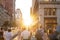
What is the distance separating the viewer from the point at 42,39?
1373 centimetres

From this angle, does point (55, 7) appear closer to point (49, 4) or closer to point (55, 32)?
point (49, 4)

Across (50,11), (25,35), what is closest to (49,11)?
(50,11)

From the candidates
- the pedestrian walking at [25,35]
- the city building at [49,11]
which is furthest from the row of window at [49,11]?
the pedestrian walking at [25,35]

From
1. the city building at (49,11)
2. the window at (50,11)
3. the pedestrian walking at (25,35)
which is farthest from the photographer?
the window at (50,11)

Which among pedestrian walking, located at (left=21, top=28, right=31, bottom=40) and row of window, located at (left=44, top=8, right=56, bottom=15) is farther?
row of window, located at (left=44, top=8, right=56, bottom=15)

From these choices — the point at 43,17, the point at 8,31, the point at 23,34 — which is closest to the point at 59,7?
the point at 43,17

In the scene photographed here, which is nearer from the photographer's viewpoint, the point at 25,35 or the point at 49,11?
the point at 25,35

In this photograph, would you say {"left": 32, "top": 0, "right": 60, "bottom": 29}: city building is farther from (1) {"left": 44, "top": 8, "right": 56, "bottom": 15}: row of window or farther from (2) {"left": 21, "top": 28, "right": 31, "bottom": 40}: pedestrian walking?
(2) {"left": 21, "top": 28, "right": 31, "bottom": 40}: pedestrian walking

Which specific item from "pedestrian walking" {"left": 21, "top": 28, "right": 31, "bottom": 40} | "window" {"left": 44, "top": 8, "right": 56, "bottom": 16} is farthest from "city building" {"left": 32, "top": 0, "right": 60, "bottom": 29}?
"pedestrian walking" {"left": 21, "top": 28, "right": 31, "bottom": 40}

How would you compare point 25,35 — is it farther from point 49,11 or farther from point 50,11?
point 50,11

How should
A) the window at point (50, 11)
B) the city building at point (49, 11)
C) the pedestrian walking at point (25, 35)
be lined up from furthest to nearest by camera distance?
the window at point (50, 11) < the city building at point (49, 11) < the pedestrian walking at point (25, 35)

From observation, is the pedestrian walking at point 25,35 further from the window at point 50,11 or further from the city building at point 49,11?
the window at point 50,11

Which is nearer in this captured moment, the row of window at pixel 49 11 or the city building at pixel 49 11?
the city building at pixel 49 11

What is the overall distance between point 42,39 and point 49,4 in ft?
120
